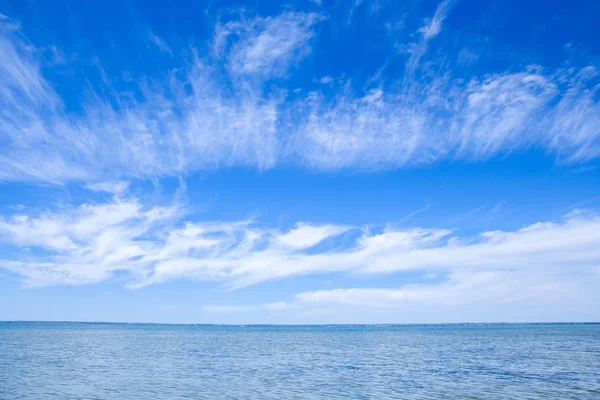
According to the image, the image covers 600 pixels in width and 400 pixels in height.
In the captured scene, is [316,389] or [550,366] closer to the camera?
[316,389]

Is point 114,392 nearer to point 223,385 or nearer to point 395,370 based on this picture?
point 223,385

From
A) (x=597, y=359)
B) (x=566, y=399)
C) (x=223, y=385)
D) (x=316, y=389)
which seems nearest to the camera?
(x=566, y=399)

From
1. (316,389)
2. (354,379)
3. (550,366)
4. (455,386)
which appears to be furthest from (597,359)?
(316,389)

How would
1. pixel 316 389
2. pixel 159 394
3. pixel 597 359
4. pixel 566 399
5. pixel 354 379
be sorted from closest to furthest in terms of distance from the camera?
pixel 566 399 < pixel 159 394 < pixel 316 389 < pixel 354 379 < pixel 597 359

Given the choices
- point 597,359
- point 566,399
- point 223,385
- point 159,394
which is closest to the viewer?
point 566,399

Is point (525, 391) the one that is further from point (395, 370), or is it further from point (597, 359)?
point (597, 359)

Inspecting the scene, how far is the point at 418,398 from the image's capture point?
99.0 feet

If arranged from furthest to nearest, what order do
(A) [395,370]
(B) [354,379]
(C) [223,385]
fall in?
(A) [395,370] < (B) [354,379] < (C) [223,385]

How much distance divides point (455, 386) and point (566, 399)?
8.21 m

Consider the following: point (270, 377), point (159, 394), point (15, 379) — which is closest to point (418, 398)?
point (270, 377)

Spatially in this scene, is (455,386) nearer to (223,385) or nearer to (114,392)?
(223,385)

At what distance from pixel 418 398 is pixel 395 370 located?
1777cm

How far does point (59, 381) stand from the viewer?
1447 inches

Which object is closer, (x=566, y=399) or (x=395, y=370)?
(x=566, y=399)
